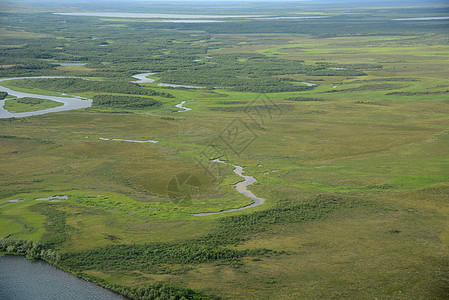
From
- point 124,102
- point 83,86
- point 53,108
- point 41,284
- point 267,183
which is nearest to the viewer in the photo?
point 41,284

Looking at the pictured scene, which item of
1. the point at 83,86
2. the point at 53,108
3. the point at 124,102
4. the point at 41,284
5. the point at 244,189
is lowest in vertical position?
the point at 41,284

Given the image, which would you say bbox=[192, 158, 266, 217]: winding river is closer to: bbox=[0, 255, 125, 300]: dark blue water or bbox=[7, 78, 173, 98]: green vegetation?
bbox=[0, 255, 125, 300]: dark blue water

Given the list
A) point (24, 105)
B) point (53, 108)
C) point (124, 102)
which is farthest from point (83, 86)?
point (53, 108)

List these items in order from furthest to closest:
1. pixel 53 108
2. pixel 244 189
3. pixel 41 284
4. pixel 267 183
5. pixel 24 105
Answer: pixel 24 105, pixel 53 108, pixel 267 183, pixel 244 189, pixel 41 284

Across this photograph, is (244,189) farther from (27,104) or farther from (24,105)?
(27,104)

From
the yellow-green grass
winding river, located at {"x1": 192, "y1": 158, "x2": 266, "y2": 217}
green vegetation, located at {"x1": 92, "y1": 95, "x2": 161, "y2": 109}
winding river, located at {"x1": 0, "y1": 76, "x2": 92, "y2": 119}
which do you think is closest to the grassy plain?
winding river, located at {"x1": 192, "y1": 158, "x2": 266, "y2": 217}

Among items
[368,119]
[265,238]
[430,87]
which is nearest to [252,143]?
[368,119]

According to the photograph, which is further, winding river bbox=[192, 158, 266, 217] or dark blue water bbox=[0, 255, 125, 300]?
winding river bbox=[192, 158, 266, 217]

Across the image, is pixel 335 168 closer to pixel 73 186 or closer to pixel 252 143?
pixel 252 143
